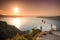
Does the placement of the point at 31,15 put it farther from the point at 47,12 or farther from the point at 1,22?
the point at 1,22

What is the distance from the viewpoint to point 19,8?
2428mm

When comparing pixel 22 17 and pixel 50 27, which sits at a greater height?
pixel 22 17

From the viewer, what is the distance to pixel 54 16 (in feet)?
7.81

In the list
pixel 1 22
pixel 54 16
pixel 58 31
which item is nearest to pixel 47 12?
pixel 54 16

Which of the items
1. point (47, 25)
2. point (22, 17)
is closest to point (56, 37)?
point (47, 25)

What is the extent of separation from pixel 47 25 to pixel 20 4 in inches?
22.8

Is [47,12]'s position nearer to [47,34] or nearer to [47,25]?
[47,25]

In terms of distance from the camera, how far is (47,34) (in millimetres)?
2361

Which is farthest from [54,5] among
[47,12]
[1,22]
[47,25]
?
[1,22]

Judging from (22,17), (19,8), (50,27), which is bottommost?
(50,27)

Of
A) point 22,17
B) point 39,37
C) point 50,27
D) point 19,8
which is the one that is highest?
point 19,8

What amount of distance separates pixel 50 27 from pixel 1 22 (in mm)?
826

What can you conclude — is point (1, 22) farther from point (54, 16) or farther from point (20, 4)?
point (54, 16)

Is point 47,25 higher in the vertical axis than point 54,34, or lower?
higher
